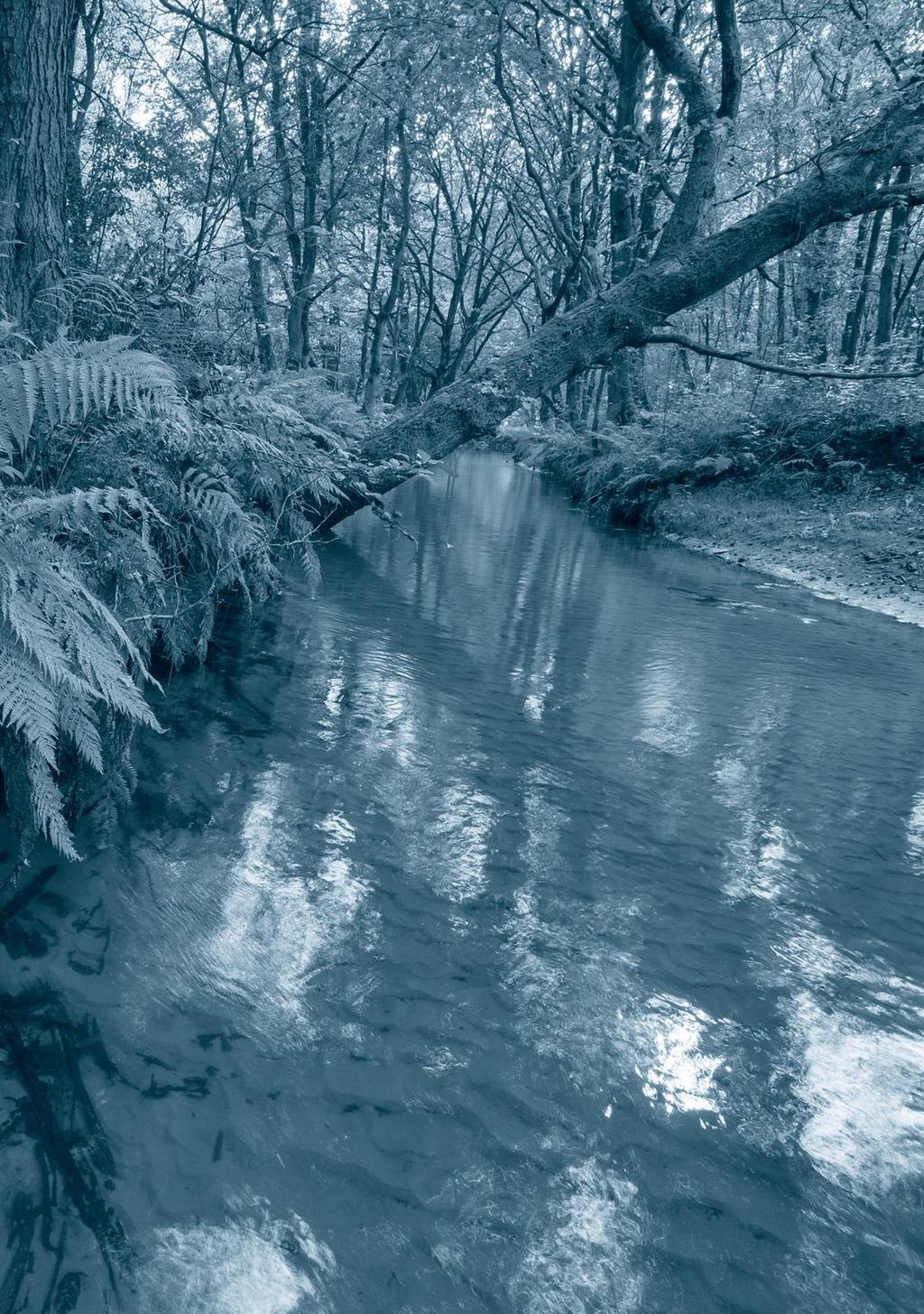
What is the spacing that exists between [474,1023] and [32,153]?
16.4 ft

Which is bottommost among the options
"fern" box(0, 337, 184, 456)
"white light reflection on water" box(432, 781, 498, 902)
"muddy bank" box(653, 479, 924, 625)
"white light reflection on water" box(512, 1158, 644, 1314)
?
"white light reflection on water" box(512, 1158, 644, 1314)

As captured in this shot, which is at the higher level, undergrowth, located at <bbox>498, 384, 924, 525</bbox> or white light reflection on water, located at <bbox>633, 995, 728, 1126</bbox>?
undergrowth, located at <bbox>498, 384, 924, 525</bbox>

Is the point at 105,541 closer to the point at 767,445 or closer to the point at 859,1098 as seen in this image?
the point at 859,1098

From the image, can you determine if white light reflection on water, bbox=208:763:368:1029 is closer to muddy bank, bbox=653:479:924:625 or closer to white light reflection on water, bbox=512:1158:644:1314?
white light reflection on water, bbox=512:1158:644:1314

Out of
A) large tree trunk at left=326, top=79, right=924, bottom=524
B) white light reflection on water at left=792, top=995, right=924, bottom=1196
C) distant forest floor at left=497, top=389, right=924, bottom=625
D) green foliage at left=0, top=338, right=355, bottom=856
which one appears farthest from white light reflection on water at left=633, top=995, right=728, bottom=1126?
distant forest floor at left=497, top=389, right=924, bottom=625

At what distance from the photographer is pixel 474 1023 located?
8.65 feet

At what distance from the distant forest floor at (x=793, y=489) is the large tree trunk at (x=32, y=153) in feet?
27.5

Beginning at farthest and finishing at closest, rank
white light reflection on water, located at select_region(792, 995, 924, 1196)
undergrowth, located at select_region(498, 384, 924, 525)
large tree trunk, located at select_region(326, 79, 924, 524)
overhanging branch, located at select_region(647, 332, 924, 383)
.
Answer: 1. undergrowth, located at select_region(498, 384, 924, 525)
2. large tree trunk, located at select_region(326, 79, 924, 524)
3. overhanging branch, located at select_region(647, 332, 924, 383)
4. white light reflection on water, located at select_region(792, 995, 924, 1196)

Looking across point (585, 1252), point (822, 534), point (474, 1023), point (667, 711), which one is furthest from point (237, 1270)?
point (822, 534)

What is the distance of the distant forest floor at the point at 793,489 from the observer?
412 inches

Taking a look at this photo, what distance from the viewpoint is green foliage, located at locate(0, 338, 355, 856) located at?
2.51m

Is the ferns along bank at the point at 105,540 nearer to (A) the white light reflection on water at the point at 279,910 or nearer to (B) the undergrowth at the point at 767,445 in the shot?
(A) the white light reflection on water at the point at 279,910

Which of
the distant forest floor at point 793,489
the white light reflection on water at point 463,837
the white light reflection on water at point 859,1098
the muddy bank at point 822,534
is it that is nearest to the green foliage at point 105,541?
the white light reflection on water at point 463,837

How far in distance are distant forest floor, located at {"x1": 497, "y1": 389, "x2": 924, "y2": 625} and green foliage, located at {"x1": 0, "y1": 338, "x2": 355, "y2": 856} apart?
7.33 metres
